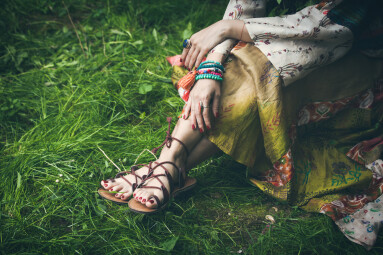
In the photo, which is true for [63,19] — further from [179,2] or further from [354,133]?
[354,133]

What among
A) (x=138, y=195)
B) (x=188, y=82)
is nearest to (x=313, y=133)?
(x=188, y=82)

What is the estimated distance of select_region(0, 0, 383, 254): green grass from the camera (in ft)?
4.45

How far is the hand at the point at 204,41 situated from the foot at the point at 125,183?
2.14 ft

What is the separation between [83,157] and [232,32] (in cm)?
114

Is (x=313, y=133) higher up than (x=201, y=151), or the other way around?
(x=201, y=151)

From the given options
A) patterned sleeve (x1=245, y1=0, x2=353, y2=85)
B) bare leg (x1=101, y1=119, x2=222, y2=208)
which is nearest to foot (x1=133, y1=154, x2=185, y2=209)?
bare leg (x1=101, y1=119, x2=222, y2=208)

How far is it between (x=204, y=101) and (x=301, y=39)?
0.55m

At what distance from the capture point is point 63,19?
290cm

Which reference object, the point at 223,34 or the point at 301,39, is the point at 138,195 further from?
the point at 301,39

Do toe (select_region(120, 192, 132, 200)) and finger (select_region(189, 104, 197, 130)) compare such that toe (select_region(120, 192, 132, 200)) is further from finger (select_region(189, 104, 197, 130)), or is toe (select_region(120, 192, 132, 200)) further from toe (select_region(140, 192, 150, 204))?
finger (select_region(189, 104, 197, 130))

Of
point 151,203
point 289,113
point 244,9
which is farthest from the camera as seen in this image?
point 244,9

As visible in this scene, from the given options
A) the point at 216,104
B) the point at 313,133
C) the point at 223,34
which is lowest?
the point at 313,133

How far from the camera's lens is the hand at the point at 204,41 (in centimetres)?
146

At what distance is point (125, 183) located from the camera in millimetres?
1482
